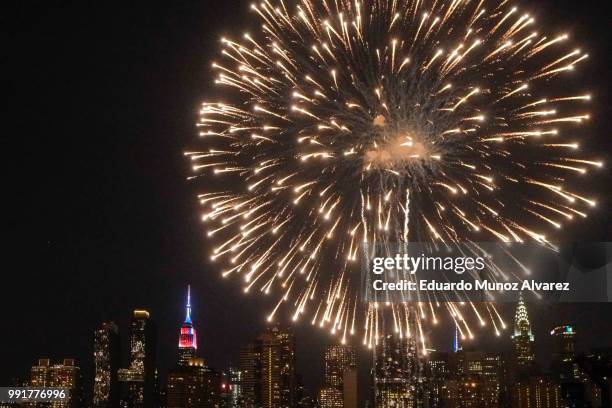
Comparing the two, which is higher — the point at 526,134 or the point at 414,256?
the point at 526,134

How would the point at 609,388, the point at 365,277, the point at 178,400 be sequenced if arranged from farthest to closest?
1. the point at 178,400
2. the point at 365,277
3. the point at 609,388

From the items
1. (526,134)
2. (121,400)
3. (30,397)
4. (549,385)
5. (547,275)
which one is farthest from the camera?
(121,400)

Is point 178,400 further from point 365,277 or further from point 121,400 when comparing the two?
point 365,277

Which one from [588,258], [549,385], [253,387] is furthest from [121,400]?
[588,258]

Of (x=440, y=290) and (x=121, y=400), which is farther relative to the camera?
(x=121, y=400)

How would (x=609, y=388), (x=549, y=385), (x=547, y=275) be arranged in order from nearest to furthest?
(x=609, y=388)
(x=547, y=275)
(x=549, y=385)

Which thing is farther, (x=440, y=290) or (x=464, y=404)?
(x=464, y=404)

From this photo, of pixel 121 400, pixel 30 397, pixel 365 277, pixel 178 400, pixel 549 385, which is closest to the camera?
pixel 365 277

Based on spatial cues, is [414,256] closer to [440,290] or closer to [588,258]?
[440,290]

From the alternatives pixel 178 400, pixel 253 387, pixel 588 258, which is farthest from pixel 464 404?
pixel 588 258
